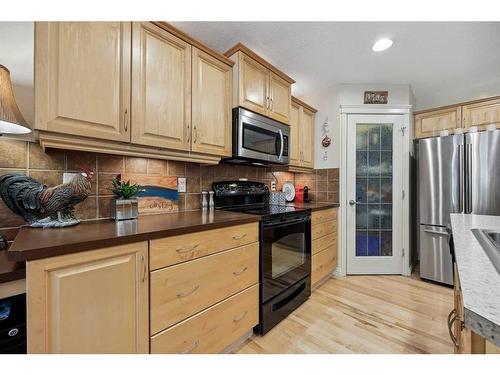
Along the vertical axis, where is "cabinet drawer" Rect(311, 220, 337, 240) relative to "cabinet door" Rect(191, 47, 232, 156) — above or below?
below

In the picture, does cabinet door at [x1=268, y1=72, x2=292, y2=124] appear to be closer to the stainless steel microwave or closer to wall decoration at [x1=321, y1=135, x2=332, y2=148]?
the stainless steel microwave

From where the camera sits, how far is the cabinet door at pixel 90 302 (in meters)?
0.76

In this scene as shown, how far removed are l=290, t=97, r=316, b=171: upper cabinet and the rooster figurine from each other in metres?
2.02

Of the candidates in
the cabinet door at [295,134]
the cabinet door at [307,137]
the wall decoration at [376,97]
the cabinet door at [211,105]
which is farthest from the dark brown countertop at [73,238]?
the wall decoration at [376,97]

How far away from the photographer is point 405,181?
8.79 ft

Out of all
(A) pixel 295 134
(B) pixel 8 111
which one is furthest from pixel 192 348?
(A) pixel 295 134

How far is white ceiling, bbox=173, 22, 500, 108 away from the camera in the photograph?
1699mm

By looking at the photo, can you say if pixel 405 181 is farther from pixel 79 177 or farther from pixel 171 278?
pixel 79 177

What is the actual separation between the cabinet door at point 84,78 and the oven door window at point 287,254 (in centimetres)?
132

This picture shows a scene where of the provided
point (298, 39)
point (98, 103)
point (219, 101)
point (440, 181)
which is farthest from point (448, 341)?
point (98, 103)

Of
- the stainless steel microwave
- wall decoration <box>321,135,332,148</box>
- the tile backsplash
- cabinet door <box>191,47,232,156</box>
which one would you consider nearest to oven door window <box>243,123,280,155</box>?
the stainless steel microwave

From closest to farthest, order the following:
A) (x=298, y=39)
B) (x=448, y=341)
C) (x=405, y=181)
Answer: (x=448, y=341) → (x=298, y=39) → (x=405, y=181)

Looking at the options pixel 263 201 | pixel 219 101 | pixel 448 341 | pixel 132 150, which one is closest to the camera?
pixel 132 150
